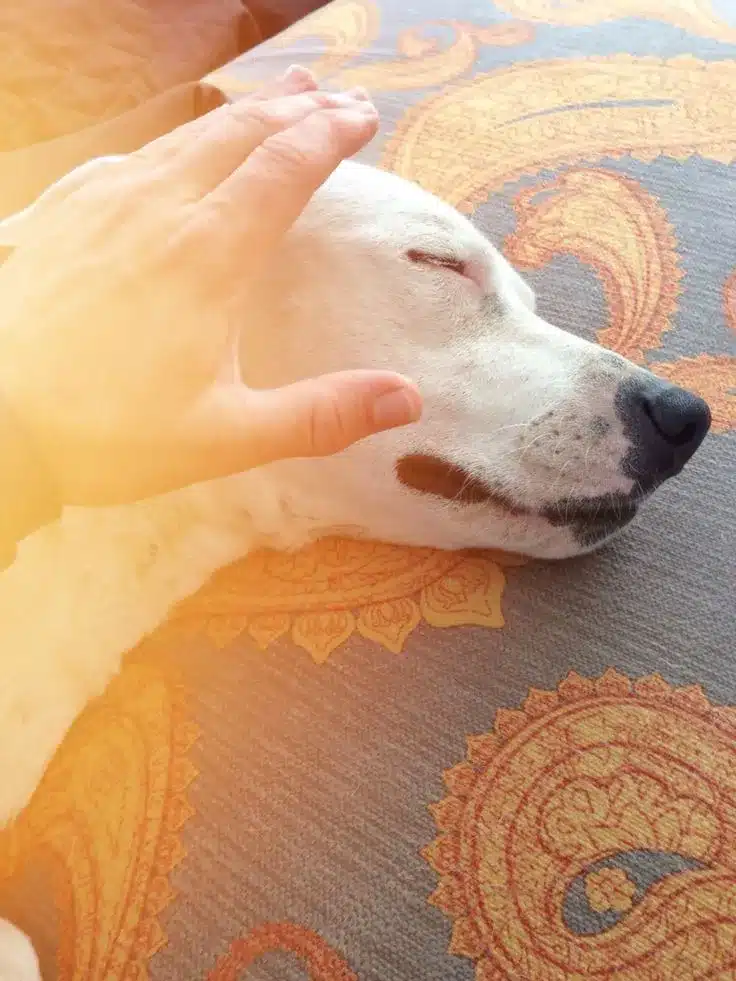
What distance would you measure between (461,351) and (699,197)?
0.60 m

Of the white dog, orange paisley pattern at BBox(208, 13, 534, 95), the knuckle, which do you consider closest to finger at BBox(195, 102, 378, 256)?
the knuckle

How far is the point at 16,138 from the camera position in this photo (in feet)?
4.36

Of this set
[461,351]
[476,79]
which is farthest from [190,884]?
[476,79]

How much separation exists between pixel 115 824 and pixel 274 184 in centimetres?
59

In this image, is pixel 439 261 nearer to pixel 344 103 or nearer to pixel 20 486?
pixel 344 103

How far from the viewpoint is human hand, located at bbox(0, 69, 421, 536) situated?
619 millimetres

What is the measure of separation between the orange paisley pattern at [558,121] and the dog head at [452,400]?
1.42 ft

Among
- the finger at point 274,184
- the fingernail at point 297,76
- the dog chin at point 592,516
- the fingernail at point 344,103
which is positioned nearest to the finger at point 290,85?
the fingernail at point 297,76

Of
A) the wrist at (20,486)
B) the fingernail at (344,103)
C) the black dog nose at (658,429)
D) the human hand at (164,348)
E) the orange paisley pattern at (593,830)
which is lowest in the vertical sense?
the orange paisley pattern at (593,830)

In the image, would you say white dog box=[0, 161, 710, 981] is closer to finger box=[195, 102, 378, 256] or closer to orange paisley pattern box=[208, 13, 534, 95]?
finger box=[195, 102, 378, 256]

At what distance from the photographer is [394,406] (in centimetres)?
63

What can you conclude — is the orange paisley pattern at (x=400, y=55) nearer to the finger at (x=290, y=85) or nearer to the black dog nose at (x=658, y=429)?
the finger at (x=290, y=85)

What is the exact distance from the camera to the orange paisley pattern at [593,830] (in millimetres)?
633

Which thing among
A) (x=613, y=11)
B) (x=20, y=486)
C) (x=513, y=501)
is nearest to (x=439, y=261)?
(x=513, y=501)
